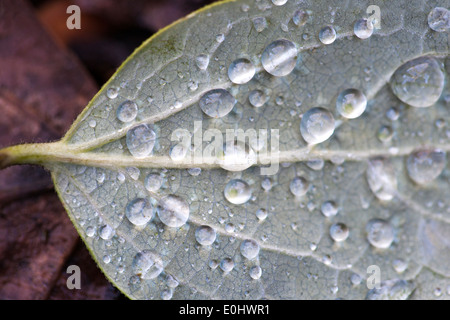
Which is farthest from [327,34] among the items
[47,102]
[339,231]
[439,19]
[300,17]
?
[47,102]

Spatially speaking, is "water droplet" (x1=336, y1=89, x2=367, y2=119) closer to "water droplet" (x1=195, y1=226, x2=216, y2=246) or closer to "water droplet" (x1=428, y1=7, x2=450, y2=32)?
"water droplet" (x1=428, y1=7, x2=450, y2=32)

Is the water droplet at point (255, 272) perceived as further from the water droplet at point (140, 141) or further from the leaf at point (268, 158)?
the water droplet at point (140, 141)

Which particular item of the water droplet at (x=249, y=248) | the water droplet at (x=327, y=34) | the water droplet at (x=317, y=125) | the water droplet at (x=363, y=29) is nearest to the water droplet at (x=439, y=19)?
the water droplet at (x=363, y=29)

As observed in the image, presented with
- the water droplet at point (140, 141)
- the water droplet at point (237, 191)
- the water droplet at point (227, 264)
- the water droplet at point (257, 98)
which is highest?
the water droplet at point (257, 98)

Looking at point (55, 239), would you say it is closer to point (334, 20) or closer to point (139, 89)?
point (139, 89)

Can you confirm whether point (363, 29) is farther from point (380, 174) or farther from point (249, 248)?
point (249, 248)

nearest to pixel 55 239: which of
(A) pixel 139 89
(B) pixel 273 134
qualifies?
(A) pixel 139 89
